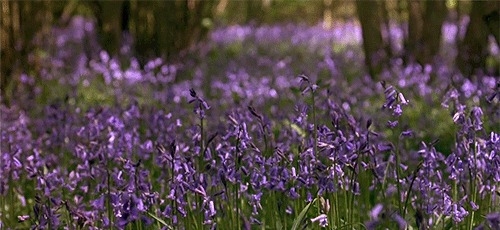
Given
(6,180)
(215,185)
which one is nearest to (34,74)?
(6,180)

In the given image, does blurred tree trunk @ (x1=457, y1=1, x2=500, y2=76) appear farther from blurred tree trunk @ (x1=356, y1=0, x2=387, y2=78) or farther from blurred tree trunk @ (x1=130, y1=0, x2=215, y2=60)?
blurred tree trunk @ (x1=130, y1=0, x2=215, y2=60)

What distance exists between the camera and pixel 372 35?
319 inches

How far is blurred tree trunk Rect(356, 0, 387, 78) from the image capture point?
7.93m

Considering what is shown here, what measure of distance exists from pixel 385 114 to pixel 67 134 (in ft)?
7.74

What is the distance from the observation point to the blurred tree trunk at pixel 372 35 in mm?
7930

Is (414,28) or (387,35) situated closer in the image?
(414,28)

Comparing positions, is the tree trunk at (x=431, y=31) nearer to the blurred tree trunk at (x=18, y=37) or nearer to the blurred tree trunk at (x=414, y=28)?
the blurred tree trunk at (x=414, y=28)

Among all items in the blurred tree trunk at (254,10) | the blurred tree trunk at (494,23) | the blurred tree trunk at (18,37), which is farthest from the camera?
the blurred tree trunk at (254,10)

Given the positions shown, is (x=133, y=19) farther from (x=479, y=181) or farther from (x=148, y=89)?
(x=479, y=181)

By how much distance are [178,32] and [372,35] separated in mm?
2407

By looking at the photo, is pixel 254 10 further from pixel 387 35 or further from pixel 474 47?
pixel 474 47

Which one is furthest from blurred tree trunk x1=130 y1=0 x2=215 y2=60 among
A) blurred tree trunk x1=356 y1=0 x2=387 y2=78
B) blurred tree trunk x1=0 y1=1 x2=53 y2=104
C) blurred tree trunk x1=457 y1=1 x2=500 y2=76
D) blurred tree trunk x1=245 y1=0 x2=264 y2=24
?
blurred tree trunk x1=245 y1=0 x2=264 y2=24

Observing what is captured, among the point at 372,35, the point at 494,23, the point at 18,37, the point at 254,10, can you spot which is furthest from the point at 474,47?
the point at 254,10

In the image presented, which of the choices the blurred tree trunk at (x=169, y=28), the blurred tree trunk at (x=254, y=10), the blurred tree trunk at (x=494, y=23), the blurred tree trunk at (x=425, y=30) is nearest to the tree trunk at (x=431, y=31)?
the blurred tree trunk at (x=425, y=30)
